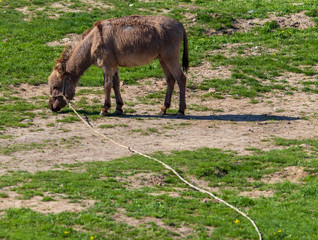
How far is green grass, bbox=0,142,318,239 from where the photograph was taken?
7.54m

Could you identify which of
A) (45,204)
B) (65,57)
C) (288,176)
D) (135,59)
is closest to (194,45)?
(135,59)

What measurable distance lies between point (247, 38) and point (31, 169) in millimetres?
10897

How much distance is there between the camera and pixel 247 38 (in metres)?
18.9

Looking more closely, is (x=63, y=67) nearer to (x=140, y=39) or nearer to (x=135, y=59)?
(x=135, y=59)

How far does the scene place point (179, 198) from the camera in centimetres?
866

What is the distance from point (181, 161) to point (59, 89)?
4.86m

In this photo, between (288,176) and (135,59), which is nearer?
(288,176)

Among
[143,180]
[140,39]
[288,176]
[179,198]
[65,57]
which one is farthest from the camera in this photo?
[65,57]

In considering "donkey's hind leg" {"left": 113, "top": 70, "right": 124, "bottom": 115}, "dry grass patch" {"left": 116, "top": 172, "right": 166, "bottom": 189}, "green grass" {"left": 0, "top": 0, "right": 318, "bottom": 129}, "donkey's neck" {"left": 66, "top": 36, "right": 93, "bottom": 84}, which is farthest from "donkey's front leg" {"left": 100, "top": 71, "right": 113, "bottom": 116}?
"dry grass patch" {"left": 116, "top": 172, "right": 166, "bottom": 189}

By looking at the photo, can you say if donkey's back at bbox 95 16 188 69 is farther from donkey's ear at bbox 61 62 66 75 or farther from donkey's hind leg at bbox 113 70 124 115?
donkey's ear at bbox 61 62 66 75

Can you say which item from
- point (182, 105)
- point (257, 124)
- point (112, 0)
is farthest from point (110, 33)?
point (112, 0)

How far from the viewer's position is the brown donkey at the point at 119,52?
44.9 feet

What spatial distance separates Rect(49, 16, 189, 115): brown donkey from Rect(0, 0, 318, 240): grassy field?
0.66 m

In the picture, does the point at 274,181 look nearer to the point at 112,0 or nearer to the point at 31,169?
the point at 31,169
